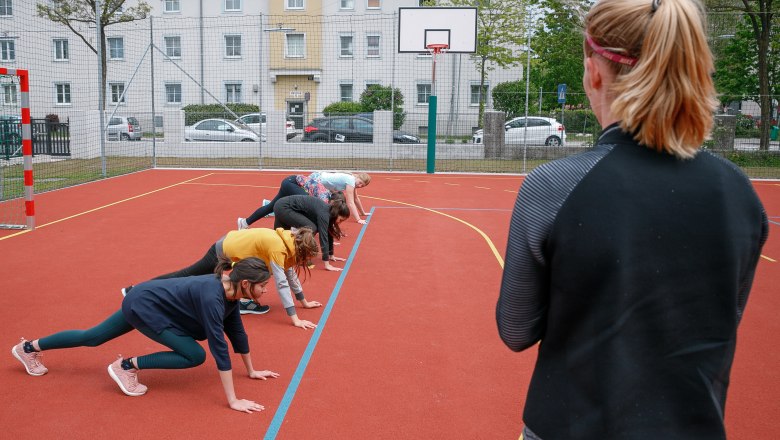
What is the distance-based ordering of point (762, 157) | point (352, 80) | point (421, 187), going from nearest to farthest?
point (421, 187) → point (762, 157) → point (352, 80)

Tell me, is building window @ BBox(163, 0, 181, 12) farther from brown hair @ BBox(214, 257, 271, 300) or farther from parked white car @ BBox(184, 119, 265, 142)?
brown hair @ BBox(214, 257, 271, 300)

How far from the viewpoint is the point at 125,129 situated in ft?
84.9

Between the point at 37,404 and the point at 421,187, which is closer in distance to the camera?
the point at 37,404

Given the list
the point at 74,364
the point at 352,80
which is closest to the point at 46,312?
the point at 74,364

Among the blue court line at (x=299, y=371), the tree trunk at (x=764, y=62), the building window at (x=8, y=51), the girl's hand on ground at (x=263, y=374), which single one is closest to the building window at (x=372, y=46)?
the building window at (x=8, y=51)

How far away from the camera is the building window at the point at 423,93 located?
26.3 m

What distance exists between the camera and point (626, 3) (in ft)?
4.42

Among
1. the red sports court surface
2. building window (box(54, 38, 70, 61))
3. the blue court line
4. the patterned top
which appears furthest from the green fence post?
building window (box(54, 38, 70, 61))

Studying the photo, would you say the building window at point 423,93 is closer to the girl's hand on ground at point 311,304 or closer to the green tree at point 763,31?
the green tree at point 763,31

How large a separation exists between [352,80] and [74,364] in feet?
101

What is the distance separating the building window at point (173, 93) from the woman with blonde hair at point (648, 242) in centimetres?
3150

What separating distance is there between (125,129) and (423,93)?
11.8m

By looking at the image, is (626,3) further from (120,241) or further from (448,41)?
(448,41)

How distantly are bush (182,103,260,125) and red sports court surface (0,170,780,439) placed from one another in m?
13.1
